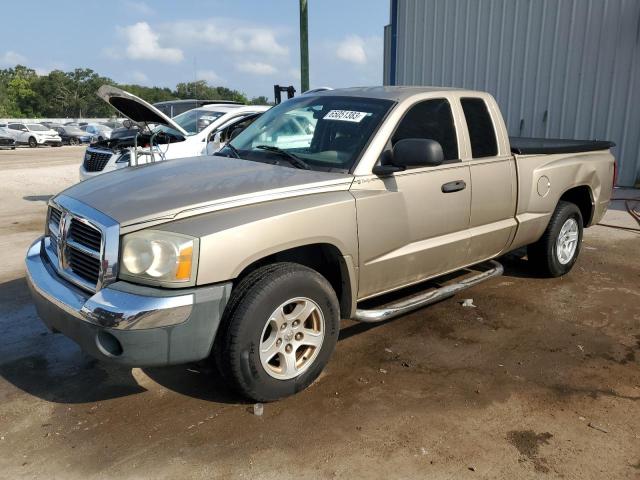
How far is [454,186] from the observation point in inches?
163

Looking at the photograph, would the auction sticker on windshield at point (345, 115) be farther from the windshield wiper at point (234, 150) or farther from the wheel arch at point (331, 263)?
the wheel arch at point (331, 263)

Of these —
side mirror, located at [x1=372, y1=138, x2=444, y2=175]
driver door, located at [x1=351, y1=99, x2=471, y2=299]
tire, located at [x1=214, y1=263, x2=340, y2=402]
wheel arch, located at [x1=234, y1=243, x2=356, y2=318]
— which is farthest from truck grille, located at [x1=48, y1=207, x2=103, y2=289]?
side mirror, located at [x1=372, y1=138, x2=444, y2=175]

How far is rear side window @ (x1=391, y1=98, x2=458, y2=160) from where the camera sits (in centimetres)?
403

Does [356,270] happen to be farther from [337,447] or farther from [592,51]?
[592,51]

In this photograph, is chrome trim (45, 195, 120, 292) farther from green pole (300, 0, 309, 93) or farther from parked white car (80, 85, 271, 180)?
green pole (300, 0, 309, 93)

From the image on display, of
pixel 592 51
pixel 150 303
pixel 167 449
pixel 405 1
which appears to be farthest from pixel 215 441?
pixel 405 1

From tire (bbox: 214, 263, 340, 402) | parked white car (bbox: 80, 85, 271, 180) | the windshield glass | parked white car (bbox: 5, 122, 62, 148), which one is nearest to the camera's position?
tire (bbox: 214, 263, 340, 402)

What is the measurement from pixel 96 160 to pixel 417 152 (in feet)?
22.9

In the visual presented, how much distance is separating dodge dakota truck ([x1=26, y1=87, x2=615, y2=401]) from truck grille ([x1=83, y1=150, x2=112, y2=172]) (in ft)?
16.9

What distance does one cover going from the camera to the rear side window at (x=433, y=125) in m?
4.03

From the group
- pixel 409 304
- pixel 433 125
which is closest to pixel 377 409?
pixel 409 304

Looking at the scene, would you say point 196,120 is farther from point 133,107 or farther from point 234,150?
point 234,150

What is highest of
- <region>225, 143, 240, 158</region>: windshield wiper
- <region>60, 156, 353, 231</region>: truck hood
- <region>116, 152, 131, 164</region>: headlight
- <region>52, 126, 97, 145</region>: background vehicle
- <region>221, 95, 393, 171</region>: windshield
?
<region>221, 95, 393, 171</region>: windshield

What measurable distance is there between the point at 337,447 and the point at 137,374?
4.87 ft
